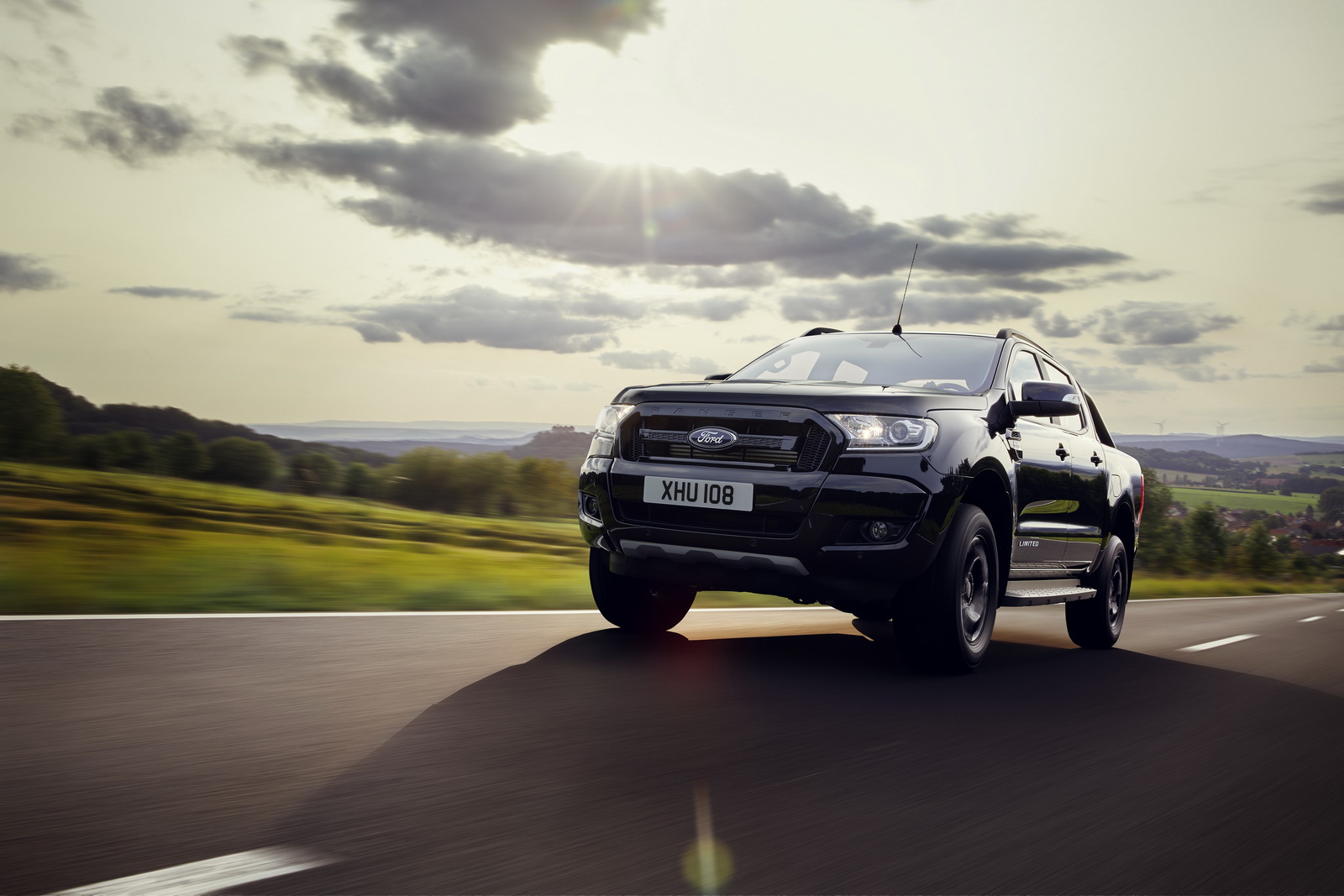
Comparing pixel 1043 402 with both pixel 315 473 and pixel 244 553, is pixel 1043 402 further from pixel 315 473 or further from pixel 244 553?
pixel 315 473

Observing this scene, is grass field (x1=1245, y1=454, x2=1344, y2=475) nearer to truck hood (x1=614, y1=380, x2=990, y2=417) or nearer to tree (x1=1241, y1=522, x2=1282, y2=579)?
tree (x1=1241, y1=522, x2=1282, y2=579)

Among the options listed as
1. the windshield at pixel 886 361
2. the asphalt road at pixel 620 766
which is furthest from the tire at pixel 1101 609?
the windshield at pixel 886 361

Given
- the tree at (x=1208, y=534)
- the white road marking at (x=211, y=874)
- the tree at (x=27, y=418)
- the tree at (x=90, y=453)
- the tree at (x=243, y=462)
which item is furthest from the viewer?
the tree at (x=1208, y=534)

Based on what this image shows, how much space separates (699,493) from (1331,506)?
466 ft

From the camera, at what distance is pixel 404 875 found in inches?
104

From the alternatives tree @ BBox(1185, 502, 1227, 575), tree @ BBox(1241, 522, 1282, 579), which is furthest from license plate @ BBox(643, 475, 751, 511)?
tree @ BBox(1241, 522, 1282, 579)

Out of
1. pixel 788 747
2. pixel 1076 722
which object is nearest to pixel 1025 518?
pixel 1076 722

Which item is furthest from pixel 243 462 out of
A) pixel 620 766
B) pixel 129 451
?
pixel 620 766

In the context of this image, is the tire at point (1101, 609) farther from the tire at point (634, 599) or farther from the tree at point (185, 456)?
the tree at point (185, 456)

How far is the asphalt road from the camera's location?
2.83 meters

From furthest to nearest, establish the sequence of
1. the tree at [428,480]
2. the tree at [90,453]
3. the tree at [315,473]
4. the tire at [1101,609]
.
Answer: the tree at [428,480] < the tree at [315,473] < the tree at [90,453] < the tire at [1101,609]

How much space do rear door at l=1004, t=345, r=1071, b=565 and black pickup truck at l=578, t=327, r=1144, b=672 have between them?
19 millimetres

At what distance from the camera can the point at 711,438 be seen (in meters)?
5.66

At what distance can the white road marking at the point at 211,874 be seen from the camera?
243 cm
